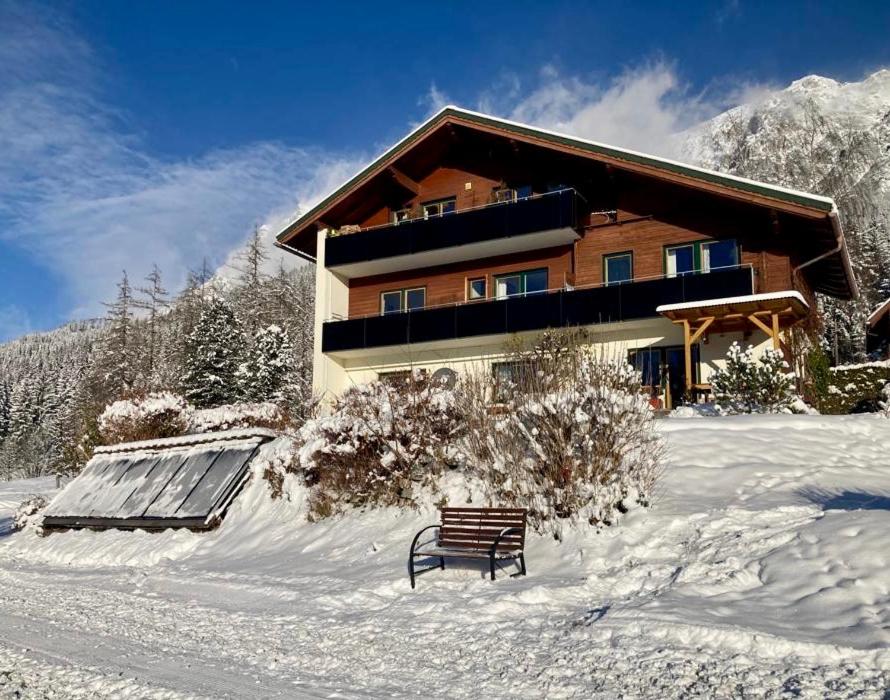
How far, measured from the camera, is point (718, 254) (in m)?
21.9

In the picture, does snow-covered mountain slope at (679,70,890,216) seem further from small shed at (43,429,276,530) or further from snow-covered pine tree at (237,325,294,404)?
small shed at (43,429,276,530)

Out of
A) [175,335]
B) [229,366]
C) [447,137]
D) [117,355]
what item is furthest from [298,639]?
[175,335]

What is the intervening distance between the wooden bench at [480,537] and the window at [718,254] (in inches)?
567

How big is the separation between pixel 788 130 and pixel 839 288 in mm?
137928

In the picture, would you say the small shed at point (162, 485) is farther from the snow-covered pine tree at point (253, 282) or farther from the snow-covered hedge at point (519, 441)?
the snow-covered pine tree at point (253, 282)

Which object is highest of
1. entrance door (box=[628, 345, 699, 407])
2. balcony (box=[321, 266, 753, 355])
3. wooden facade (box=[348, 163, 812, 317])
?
wooden facade (box=[348, 163, 812, 317])

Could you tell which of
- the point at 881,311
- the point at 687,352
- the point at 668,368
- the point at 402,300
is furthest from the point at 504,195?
the point at 881,311

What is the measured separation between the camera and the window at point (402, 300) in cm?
2720

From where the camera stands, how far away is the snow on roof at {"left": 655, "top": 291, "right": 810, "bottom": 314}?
61.5 feet

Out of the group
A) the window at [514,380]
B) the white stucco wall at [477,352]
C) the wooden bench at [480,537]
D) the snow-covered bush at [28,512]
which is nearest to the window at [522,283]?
the white stucco wall at [477,352]

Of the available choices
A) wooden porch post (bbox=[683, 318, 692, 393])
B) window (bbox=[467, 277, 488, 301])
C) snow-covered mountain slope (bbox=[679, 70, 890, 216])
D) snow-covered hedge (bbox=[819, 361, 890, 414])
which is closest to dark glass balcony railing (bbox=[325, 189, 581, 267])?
window (bbox=[467, 277, 488, 301])

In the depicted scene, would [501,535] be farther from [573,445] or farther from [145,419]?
[145,419]

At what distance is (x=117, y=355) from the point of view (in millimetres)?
54844

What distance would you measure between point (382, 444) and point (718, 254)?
1339cm
